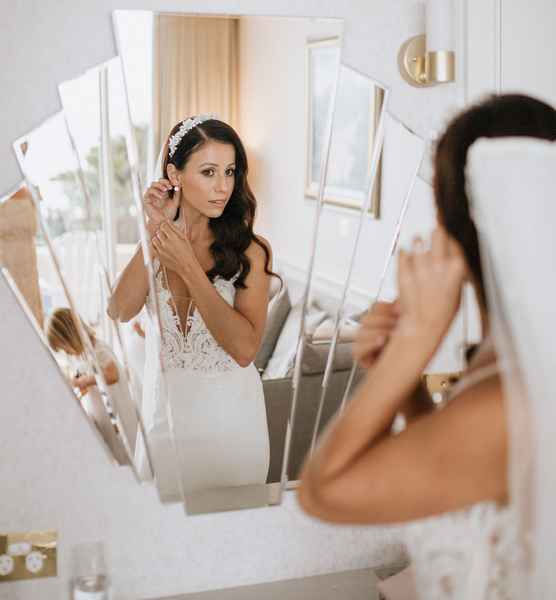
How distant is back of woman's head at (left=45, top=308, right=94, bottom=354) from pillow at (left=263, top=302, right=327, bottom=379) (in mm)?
334

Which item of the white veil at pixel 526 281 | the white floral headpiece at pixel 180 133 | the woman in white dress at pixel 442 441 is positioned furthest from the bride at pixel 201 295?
the white veil at pixel 526 281

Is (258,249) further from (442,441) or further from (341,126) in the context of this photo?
(442,441)

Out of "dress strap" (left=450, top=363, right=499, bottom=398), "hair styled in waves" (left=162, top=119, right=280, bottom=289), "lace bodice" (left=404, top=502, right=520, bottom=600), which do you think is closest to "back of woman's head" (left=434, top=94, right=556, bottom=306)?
"dress strap" (left=450, top=363, right=499, bottom=398)

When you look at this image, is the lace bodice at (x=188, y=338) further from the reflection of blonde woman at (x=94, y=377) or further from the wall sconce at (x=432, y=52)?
the wall sconce at (x=432, y=52)

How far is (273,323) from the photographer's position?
5.02 ft

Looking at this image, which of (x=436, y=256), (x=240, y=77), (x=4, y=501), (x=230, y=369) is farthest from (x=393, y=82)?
(x=4, y=501)

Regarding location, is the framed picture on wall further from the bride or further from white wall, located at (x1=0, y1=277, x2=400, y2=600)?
white wall, located at (x1=0, y1=277, x2=400, y2=600)

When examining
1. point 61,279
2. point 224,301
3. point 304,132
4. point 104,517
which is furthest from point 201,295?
point 104,517

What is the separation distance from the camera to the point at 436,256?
931 millimetres

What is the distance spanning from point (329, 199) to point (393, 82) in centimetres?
27

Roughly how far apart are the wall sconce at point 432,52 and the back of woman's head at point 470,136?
2.02 feet

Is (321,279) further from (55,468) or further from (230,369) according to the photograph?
(55,468)

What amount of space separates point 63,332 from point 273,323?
38cm

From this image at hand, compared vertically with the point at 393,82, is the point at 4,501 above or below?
below
